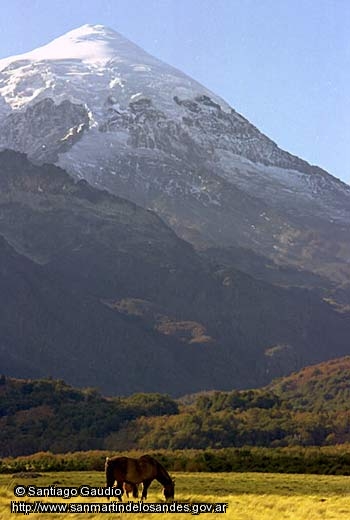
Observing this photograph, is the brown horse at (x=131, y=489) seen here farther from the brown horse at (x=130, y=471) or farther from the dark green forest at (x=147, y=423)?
the dark green forest at (x=147, y=423)

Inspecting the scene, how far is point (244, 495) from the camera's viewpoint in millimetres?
Answer: 28625

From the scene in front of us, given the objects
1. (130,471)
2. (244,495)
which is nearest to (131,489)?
(130,471)

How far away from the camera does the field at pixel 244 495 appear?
2494 centimetres

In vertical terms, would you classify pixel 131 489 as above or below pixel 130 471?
below

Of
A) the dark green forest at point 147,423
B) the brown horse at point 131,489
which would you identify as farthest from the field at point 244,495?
the dark green forest at point 147,423

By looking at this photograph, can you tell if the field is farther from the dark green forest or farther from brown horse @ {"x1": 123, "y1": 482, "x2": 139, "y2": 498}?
the dark green forest

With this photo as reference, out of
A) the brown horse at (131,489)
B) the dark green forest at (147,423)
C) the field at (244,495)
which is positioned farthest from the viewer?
the dark green forest at (147,423)

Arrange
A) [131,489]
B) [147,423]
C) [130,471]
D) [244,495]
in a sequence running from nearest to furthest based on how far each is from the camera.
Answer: [130,471]
[131,489]
[244,495]
[147,423]

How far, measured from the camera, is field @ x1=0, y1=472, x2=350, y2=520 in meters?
24.9

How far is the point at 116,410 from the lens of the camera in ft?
360

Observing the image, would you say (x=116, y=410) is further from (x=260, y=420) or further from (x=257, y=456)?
(x=257, y=456)

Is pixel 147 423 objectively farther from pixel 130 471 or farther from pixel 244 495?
pixel 130 471

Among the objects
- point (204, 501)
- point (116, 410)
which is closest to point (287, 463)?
point (204, 501)

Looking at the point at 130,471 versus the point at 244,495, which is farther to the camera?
the point at 244,495
